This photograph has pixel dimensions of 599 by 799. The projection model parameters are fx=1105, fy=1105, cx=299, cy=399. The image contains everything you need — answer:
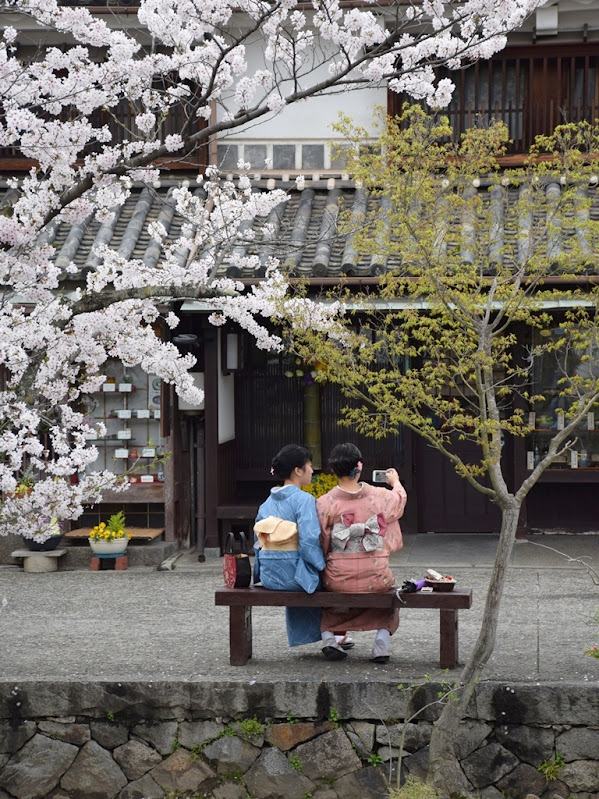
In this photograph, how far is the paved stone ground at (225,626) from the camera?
25.0ft

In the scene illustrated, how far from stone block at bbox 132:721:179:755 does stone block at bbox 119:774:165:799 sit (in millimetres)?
211

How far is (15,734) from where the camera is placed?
24.5 ft

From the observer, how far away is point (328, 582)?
7668 millimetres

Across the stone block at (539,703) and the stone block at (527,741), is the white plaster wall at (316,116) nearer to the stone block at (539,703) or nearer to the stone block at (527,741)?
the stone block at (539,703)

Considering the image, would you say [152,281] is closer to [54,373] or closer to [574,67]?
[54,373]

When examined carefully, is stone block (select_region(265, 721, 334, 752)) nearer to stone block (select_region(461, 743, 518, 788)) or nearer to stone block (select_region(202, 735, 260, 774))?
stone block (select_region(202, 735, 260, 774))

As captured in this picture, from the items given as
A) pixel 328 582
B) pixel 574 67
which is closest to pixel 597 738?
pixel 328 582

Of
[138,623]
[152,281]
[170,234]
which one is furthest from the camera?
[170,234]

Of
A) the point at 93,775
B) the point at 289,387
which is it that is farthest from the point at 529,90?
the point at 93,775

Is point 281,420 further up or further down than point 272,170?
further down

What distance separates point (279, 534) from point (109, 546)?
17.5ft

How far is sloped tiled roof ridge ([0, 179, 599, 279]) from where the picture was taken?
466 inches

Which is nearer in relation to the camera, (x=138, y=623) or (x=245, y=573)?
(x=245, y=573)

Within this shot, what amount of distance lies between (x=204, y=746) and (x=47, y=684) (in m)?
1.13
